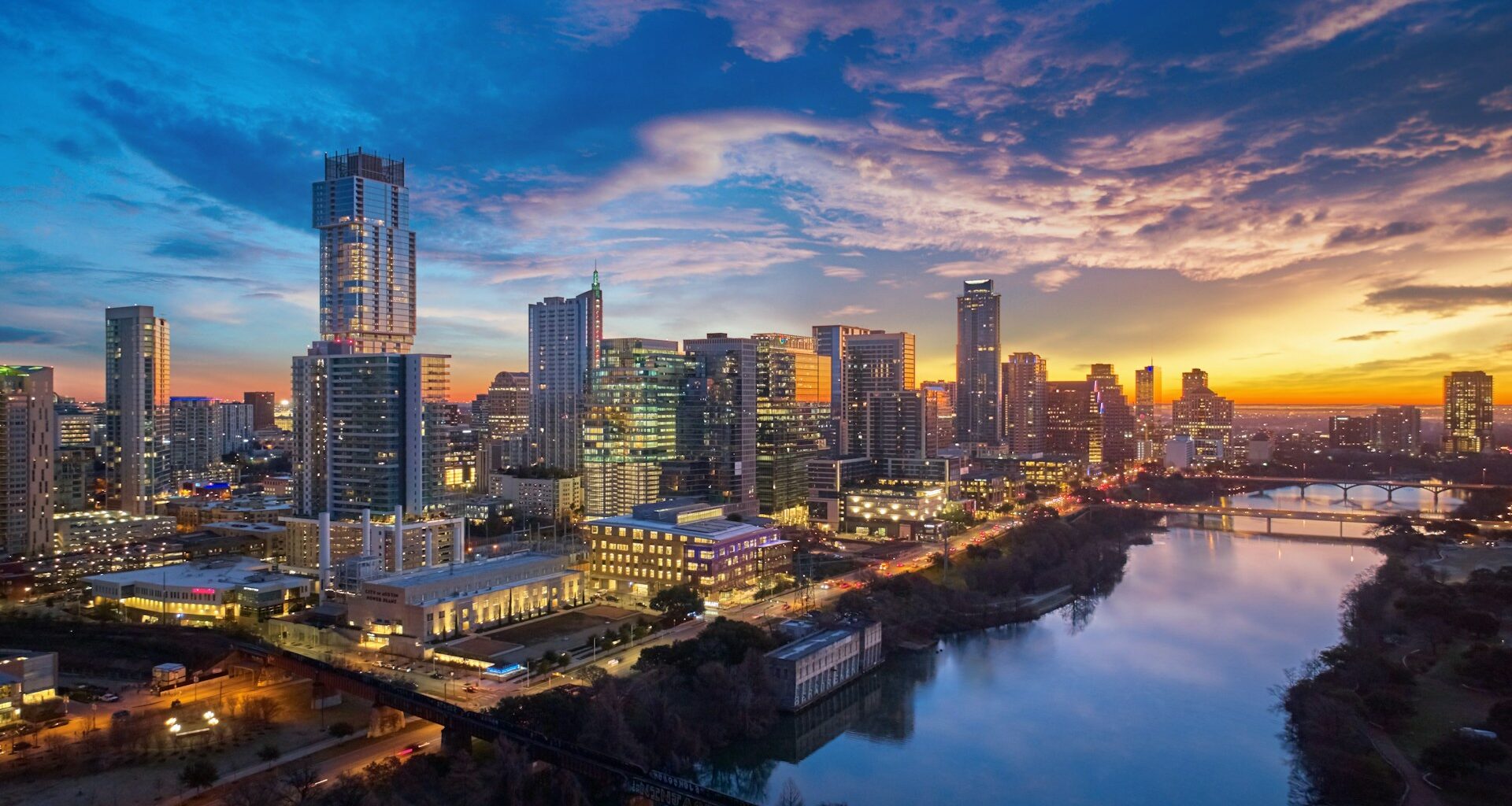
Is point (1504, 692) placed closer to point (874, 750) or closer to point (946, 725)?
point (946, 725)

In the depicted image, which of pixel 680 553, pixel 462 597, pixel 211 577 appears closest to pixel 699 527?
pixel 680 553

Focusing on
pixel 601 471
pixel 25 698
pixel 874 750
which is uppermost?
pixel 601 471

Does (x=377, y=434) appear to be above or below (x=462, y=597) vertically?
above

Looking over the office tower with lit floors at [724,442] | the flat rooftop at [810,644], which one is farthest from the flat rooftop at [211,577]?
the office tower with lit floors at [724,442]

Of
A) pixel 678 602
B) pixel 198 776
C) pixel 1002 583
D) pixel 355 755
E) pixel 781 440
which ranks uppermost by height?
pixel 781 440

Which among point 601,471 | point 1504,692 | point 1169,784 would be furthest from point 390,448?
point 1504,692

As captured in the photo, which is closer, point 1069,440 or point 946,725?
point 946,725

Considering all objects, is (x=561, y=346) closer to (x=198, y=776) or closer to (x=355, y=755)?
(x=355, y=755)
